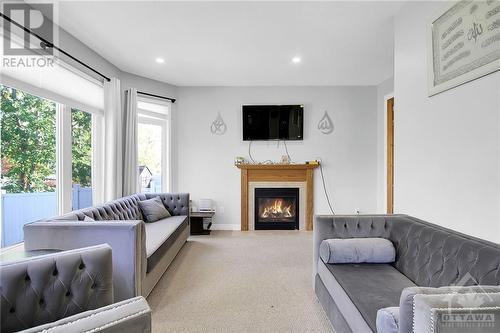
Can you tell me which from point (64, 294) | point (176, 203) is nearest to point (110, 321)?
point (64, 294)

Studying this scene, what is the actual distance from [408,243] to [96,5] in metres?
3.44

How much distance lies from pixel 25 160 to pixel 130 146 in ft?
5.45

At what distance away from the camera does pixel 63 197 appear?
10.1 ft

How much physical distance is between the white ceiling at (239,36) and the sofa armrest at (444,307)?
7.96ft

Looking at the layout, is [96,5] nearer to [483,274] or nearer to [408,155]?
[408,155]

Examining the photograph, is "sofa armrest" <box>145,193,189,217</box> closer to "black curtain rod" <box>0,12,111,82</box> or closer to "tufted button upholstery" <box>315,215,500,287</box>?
"black curtain rod" <box>0,12,111,82</box>

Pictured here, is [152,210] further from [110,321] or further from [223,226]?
[110,321]

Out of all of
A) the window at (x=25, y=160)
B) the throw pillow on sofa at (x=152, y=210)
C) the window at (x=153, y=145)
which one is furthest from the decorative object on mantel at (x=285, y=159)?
the window at (x=25, y=160)

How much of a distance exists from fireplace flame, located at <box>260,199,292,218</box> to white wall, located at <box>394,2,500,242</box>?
2.55 metres

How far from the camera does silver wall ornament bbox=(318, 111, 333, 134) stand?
512cm

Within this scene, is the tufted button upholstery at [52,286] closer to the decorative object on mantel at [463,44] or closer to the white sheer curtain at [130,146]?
the decorative object on mantel at [463,44]

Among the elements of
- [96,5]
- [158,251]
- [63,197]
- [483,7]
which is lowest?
[158,251]

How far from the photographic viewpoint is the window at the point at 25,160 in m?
2.36

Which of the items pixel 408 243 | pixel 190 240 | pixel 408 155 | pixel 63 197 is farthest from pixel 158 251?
pixel 408 155
